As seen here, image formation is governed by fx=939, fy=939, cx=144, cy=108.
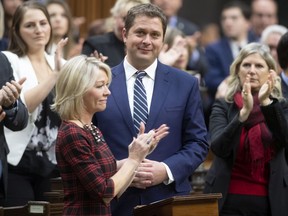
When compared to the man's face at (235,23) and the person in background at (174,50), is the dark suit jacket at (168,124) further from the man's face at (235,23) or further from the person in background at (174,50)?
the man's face at (235,23)

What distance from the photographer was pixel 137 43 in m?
5.09

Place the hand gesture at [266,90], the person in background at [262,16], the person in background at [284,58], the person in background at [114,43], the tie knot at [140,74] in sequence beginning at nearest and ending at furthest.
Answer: the tie knot at [140,74], the hand gesture at [266,90], the person in background at [284,58], the person in background at [114,43], the person in background at [262,16]

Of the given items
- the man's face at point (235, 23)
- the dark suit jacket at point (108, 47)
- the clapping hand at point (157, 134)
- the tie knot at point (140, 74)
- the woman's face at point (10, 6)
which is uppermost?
the man's face at point (235, 23)

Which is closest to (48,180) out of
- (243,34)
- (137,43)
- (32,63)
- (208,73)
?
(32,63)

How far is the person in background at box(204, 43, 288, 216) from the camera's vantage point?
17.8 feet

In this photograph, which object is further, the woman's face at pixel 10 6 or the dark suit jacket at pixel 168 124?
the woman's face at pixel 10 6

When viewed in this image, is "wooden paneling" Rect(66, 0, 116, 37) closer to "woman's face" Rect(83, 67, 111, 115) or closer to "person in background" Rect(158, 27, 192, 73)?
"person in background" Rect(158, 27, 192, 73)

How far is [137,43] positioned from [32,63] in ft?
3.49

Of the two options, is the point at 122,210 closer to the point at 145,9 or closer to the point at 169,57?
the point at 145,9

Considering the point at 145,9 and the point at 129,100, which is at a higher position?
the point at 145,9

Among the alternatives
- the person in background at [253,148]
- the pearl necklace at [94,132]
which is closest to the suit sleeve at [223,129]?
the person in background at [253,148]

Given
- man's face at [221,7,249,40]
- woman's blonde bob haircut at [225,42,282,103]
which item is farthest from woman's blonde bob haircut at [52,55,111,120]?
man's face at [221,7,249,40]

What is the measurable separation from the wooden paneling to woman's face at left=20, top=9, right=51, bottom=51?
130 inches

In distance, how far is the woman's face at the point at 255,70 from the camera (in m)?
5.63
